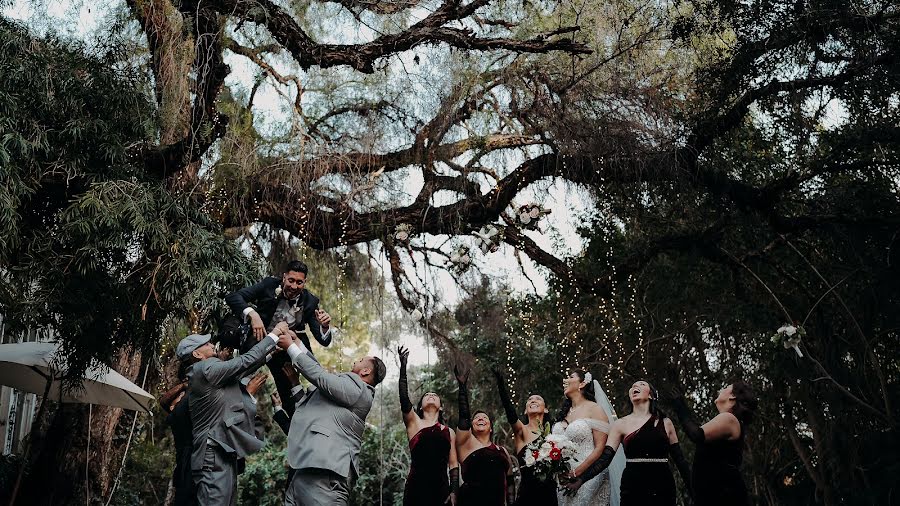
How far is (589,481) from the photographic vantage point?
5863 mm

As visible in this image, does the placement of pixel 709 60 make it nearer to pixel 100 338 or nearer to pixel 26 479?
pixel 100 338

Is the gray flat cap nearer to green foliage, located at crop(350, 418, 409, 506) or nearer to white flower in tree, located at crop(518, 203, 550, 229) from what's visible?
white flower in tree, located at crop(518, 203, 550, 229)

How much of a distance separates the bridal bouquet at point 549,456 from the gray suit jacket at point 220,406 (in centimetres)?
181

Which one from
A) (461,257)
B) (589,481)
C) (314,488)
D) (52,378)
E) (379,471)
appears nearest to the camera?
(314,488)

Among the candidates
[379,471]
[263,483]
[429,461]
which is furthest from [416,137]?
[263,483]

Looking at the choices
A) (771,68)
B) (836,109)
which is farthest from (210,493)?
(836,109)

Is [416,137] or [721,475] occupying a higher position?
[416,137]

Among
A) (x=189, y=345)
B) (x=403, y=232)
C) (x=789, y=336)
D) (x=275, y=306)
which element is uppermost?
(x=403, y=232)

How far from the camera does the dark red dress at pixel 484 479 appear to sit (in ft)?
20.4

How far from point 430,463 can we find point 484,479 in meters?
0.41

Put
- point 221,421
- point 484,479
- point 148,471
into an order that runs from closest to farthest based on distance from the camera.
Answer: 1. point 221,421
2. point 484,479
3. point 148,471

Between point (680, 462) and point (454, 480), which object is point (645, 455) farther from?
point (454, 480)

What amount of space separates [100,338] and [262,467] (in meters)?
9.73

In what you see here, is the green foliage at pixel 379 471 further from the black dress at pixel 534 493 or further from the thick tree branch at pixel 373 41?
the thick tree branch at pixel 373 41
